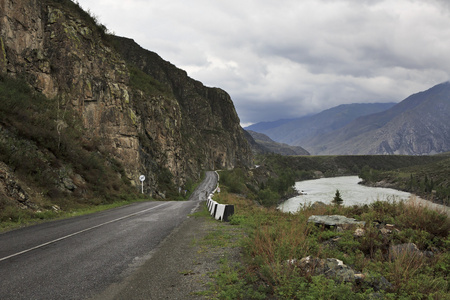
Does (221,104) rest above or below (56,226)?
above

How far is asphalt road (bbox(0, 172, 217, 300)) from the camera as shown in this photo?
4.75 metres

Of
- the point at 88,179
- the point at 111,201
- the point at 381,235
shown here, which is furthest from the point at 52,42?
the point at 381,235

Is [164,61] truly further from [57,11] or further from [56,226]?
[56,226]

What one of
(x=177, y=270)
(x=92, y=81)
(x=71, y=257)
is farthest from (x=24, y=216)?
(x=92, y=81)

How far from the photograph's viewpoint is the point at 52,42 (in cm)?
2905

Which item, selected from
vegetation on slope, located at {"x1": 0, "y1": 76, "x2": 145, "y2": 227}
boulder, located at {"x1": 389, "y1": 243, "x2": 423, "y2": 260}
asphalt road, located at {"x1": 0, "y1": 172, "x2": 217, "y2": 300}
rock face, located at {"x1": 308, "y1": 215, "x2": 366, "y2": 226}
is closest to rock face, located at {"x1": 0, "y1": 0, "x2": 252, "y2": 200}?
vegetation on slope, located at {"x1": 0, "y1": 76, "x2": 145, "y2": 227}

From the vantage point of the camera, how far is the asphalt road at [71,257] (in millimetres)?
4746

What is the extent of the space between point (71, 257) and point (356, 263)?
6.68 metres

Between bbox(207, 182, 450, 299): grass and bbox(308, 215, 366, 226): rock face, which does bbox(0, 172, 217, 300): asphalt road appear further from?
bbox(308, 215, 366, 226): rock face

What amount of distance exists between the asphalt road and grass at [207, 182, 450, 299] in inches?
95.2

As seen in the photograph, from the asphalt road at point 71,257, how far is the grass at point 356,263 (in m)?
2.42

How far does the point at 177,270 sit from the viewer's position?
5609mm

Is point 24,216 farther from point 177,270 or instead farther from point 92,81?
point 92,81

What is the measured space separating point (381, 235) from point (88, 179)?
69.7ft
